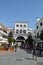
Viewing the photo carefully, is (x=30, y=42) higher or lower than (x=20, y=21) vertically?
lower

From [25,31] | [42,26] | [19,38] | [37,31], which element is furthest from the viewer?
[25,31]

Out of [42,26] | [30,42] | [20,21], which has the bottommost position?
[30,42]

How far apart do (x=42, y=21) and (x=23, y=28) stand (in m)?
29.5

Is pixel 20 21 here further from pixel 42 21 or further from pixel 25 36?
pixel 42 21

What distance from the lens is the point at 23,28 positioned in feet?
315

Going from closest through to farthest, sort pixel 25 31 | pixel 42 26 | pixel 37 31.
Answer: pixel 42 26
pixel 37 31
pixel 25 31

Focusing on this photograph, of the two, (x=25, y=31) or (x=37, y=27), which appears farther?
(x=25, y=31)

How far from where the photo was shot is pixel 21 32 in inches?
3743

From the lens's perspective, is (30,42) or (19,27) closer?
(30,42)

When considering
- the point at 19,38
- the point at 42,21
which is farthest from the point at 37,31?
the point at 19,38

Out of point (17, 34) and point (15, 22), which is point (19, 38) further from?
point (15, 22)

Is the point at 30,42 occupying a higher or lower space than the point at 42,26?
lower

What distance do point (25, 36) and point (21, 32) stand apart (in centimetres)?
487

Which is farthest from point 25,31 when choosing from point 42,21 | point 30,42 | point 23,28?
point 42,21
